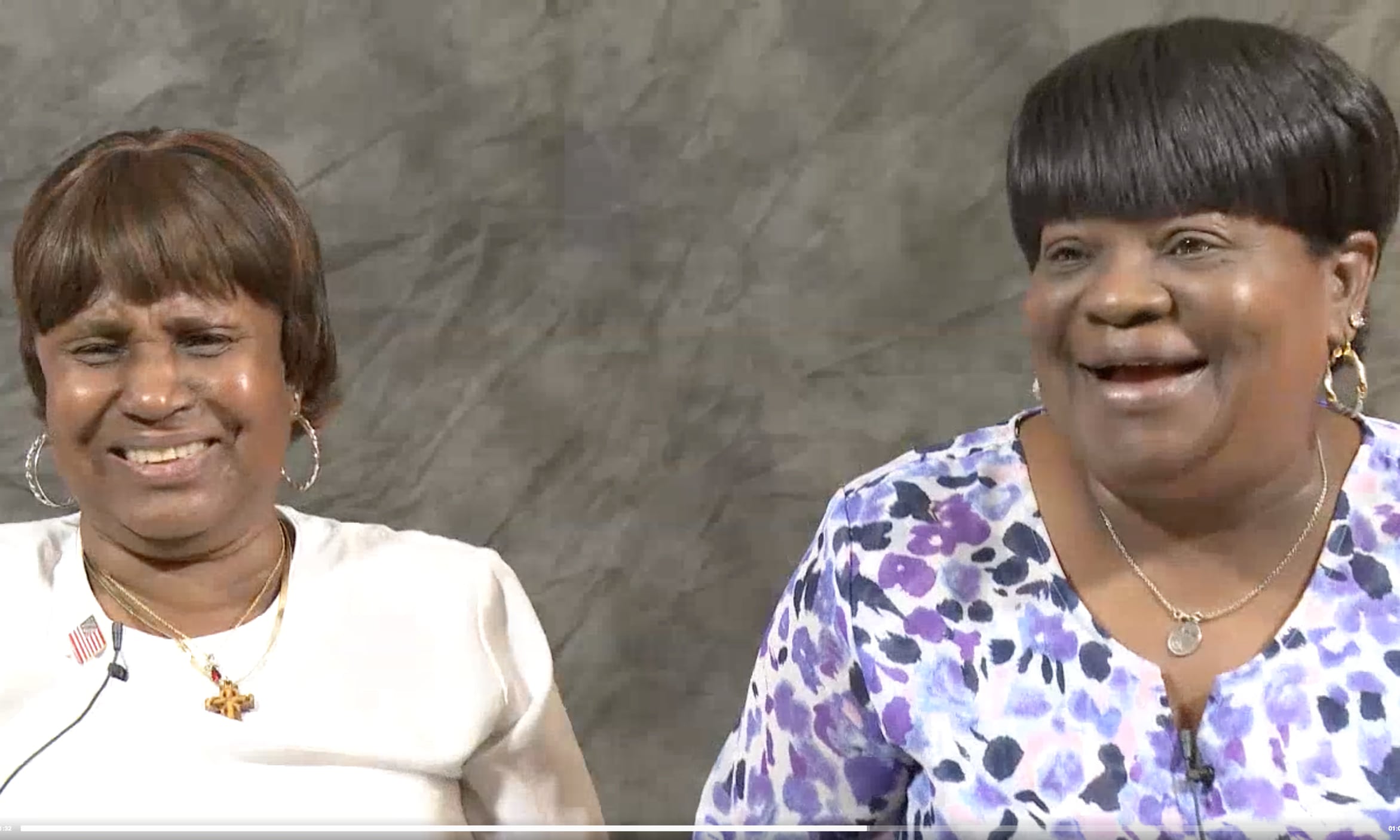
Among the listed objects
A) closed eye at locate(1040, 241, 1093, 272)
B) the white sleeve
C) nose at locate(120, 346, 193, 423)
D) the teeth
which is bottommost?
the white sleeve

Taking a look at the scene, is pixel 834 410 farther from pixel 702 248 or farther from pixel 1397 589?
pixel 1397 589

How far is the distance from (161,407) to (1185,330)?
0.70 metres

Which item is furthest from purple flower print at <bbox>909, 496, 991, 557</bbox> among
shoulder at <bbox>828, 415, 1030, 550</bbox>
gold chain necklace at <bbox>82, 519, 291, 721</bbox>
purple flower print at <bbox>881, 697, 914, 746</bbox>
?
gold chain necklace at <bbox>82, 519, 291, 721</bbox>

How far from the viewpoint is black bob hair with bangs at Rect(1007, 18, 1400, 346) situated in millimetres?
937

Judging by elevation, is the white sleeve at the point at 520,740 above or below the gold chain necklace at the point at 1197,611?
below

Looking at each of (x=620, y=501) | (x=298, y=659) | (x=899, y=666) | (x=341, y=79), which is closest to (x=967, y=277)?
(x=620, y=501)

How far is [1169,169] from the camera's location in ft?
3.09

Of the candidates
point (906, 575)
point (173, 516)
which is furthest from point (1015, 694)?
point (173, 516)

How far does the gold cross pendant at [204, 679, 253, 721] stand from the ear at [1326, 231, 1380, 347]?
0.81m

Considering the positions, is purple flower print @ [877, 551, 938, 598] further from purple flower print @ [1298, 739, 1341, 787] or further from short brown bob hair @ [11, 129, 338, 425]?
short brown bob hair @ [11, 129, 338, 425]

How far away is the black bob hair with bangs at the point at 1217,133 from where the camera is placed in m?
0.94

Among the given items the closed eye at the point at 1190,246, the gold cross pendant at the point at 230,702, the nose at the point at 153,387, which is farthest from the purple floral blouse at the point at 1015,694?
the nose at the point at 153,387

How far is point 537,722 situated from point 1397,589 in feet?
2.15

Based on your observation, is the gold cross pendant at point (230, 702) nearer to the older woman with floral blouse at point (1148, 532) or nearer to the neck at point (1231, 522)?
the older woman with floral blouse at point (1148, 532)
